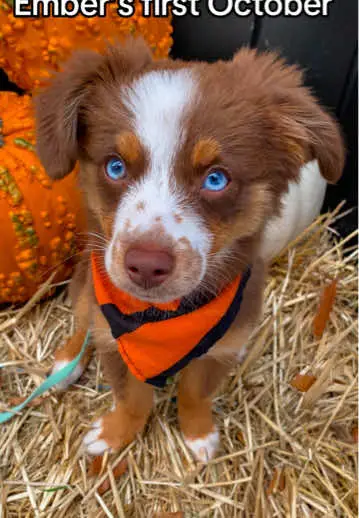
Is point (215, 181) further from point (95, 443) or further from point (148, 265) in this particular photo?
point (95, 443)

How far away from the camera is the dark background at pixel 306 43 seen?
227cm

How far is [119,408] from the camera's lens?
1795 millimetres

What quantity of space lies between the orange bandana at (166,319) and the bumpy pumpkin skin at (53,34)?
36.1 inches

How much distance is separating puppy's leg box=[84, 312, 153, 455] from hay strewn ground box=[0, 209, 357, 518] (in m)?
0.05

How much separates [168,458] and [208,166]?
116cm

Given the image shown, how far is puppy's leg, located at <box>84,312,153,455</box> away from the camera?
172 cm

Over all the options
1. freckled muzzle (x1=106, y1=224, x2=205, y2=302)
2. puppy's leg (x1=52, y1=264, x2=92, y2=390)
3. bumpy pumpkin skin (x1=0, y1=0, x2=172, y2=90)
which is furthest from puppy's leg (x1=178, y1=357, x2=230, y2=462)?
bumpy pumpkin skin (x1=0, y1=0, x2=172, y2=90)

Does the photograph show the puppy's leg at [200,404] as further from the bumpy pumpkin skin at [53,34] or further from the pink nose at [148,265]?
the bumpy pumpkin skin at [53,34]

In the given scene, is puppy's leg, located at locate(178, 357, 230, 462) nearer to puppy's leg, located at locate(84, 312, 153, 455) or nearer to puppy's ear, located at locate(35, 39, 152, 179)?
puppy's leg, located at locate(84, 312, 153, 455)

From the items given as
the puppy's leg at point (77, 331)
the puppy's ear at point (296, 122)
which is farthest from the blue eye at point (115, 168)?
the puppy's leg at point (77, 331)

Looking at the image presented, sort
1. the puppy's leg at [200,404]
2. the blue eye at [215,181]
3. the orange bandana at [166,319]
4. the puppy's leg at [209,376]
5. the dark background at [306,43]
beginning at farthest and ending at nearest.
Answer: the dark background at [306,43]
the puppy's leg at [200,404]
the puppy's leg at [209,376]
the orange bandana at [166,319]
the blue eye at [215,181]

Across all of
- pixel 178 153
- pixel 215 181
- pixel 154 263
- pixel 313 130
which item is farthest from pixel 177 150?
pixel 313 130

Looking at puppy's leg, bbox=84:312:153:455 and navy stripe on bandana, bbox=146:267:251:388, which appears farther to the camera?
puppy's leg, bbox=84:312:153:455

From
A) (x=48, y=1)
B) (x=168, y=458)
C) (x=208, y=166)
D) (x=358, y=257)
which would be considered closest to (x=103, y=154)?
(x=208, y=166)
